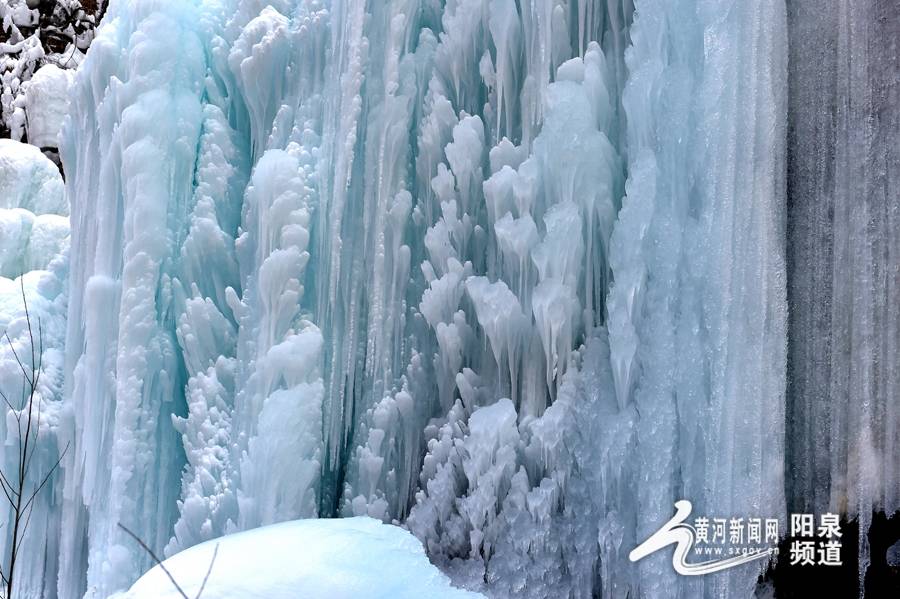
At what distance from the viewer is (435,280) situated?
4285 millimetres

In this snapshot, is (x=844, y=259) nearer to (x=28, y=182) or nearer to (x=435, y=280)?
(x=435, y=280)

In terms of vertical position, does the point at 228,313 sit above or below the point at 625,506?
above

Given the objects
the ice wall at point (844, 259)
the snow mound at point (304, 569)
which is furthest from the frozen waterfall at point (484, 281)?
the snow mound at point (304, 569)

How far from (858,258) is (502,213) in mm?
1585

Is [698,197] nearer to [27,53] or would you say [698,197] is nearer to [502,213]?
[502,213]

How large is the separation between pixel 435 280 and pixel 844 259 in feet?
6.17

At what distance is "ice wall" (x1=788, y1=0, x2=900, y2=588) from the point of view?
3633mm

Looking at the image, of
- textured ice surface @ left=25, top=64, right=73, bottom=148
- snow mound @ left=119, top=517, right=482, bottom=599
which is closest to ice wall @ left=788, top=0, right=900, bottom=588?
snow mound @ left=119, top=517, right=482, bottom=599

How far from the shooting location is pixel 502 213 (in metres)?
4.09

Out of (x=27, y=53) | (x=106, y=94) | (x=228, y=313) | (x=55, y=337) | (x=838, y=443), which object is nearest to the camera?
(x=838, y=443)

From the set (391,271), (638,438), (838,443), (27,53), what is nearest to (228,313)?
(391,271)

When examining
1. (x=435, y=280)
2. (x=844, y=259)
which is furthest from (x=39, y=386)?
(x=844, y=259)

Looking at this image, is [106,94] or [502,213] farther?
[106,94]
